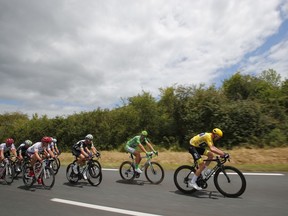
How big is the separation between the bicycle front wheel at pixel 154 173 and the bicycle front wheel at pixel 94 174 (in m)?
1.89

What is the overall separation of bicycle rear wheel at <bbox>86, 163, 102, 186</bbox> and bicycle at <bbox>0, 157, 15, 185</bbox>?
151 inches

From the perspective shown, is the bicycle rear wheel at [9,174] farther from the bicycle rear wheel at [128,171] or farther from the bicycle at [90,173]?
the bicycle rear wheel at [128,171]

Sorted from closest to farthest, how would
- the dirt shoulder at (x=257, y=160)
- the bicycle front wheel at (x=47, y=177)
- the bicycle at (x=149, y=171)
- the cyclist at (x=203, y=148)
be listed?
the cyclist at (x=203, y=148), the bicycle front wheel at (x=47, y=177), the bicycle at (x=149, y=171), the dirt shoulder at (x=257, y=160)

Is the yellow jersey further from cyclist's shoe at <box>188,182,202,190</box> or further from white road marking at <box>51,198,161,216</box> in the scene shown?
white road marking at <box>51,198,161,216</box>

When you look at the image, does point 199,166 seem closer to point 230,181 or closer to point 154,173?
point 230,181

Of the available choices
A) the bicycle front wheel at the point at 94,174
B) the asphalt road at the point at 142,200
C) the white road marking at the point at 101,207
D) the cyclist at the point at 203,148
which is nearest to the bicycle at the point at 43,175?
the asphalt road at the point at 142,200

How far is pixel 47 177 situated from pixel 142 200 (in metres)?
4.52

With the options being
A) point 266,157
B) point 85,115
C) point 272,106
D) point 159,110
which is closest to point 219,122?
point 272,106

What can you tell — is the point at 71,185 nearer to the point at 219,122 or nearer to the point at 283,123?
the point at 219,122

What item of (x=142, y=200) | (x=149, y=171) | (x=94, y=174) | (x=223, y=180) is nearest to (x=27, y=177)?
(x=94, y=174)

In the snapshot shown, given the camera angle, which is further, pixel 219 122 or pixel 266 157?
pixel 219 122

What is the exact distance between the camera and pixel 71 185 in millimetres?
11195

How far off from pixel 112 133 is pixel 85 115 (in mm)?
4753

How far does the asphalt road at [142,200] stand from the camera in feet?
23.3
